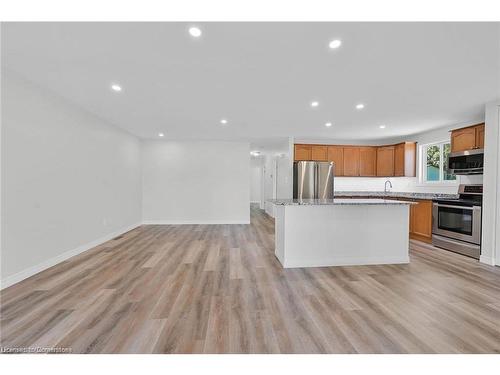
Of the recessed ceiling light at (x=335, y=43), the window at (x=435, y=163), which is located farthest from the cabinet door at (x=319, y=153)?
the recessed ceiling light at (x=335, y=43)

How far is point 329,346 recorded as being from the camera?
164cm

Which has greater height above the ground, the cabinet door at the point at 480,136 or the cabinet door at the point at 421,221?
the cabinet door at the point at 480,136

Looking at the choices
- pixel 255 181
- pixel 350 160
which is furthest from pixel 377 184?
pixel 255 181

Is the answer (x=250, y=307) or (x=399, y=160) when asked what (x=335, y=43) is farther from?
(x=399, y=160)

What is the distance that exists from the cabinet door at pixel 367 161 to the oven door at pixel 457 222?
203 cm

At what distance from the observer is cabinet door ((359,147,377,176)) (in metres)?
6.19

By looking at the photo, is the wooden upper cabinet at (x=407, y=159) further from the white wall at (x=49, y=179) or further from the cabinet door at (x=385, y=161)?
the white wall at (x=49, y=179)

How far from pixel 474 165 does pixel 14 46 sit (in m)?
6.22

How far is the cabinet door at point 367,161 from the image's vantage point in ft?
20.3

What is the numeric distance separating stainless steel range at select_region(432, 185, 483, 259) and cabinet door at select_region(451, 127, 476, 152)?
73 cm

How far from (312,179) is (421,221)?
234 cm

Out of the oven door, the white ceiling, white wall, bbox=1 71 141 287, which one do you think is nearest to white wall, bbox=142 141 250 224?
white wall, bbox=1 71 141 287

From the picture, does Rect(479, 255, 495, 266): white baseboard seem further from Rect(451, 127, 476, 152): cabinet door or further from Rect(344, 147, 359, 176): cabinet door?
Rect(344, 147, 359, 176): cabinet door
